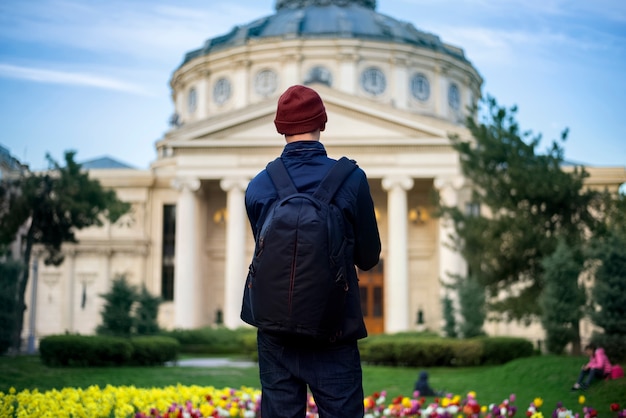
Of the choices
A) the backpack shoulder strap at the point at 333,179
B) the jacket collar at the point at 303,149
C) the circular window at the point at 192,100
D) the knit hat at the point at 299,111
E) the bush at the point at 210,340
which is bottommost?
the bush at the point at 210,340

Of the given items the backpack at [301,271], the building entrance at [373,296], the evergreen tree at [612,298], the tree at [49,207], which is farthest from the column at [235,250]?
the backpack at [301,271]

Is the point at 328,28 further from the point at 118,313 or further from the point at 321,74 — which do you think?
the point at 118,313

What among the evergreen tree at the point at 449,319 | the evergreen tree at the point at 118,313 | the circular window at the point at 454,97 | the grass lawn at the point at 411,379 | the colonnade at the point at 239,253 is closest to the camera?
the grass lawn at the point at 411,379

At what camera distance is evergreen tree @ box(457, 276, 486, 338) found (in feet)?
92.5

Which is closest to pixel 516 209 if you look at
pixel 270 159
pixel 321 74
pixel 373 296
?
pixel 270 159

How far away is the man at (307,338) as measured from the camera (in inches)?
Result: 178

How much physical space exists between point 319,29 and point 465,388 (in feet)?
134

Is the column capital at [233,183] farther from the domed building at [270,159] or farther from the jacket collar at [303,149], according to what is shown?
A: the jacket collar at [303,149]

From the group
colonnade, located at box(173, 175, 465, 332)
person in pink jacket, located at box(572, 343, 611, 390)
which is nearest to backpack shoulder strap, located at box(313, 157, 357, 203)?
person in pink jacket, located at box(572, 343, 611, 390)

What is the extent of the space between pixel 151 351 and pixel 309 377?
21735mm

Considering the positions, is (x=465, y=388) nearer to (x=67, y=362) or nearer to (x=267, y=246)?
(x=67, y=362)

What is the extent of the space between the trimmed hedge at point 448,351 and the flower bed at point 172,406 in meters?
15.0

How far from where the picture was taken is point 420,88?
54.7 meters

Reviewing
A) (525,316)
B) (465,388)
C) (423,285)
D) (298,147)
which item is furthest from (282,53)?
(298,147)
